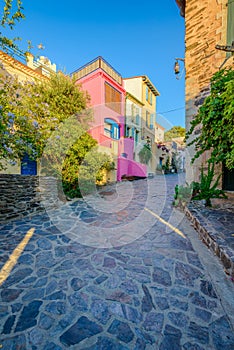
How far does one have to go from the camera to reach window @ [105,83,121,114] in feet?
37.7

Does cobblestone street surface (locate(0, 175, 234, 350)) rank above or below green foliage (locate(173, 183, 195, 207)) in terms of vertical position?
below

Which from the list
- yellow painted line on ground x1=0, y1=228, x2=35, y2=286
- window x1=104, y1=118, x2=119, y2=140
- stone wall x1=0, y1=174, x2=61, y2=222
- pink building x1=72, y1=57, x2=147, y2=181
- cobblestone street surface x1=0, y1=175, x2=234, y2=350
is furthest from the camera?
window x1=104, y1=118, x2=119, y2=140

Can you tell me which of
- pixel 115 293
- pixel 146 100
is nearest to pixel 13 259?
pixel 115 293

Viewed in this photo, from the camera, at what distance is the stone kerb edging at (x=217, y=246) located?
227 cm

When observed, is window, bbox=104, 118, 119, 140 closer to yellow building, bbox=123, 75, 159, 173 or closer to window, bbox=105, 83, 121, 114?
window, bbox=105, 83, 121, 114

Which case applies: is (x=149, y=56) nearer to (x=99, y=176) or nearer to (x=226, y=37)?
(x=226, y=37)

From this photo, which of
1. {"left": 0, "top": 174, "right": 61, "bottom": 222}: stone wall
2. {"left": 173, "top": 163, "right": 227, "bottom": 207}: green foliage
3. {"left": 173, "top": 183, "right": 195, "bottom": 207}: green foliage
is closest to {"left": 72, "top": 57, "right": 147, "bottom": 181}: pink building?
{"left": 0, "top": 174, "right": 61, "bottom": 222}: stone wall

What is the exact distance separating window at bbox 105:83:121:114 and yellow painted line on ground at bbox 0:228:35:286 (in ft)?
33.3

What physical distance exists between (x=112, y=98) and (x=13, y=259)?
1163 cm

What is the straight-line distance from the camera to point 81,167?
764cm

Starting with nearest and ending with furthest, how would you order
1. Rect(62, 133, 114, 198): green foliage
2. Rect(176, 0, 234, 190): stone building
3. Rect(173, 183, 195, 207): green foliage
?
Rect(176, 0, 234, 190): stone building
Rect(173, 183, 195, 207): green foliage
Rect(62, 133, 114, 198): green foliage

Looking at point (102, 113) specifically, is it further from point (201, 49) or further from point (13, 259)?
point (13, 259)

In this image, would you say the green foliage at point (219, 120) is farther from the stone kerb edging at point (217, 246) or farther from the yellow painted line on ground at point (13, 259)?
the yellow painted line on ground at point (13, 259)

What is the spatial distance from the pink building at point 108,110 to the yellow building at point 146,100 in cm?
363
